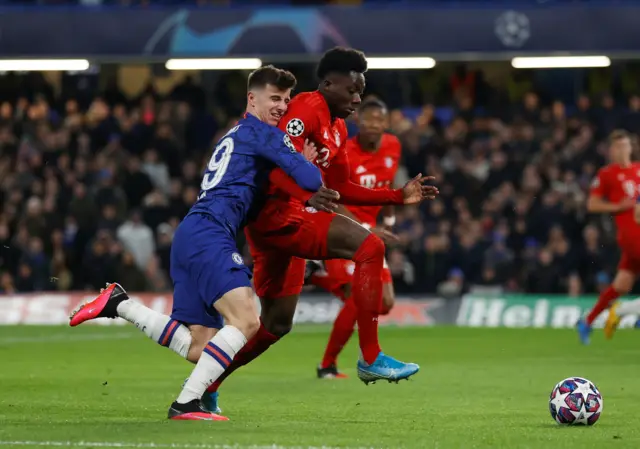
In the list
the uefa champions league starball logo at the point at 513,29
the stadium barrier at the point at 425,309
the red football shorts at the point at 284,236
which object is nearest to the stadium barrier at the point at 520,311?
the stadium barrier at the point at 425,309

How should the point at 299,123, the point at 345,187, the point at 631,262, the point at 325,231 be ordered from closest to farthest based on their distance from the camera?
1. the point at 325,231
2. the point at 299,123
3. the point at 345,187
4. the point at 631,262

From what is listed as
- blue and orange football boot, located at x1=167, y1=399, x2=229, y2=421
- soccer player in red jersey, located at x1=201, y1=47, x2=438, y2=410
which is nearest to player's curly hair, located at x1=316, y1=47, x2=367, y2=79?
soccer player in red jersey, located at x1=201, y1=47, x2=438, y2=410

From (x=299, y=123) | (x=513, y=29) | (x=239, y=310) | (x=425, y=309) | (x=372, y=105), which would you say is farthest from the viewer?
(x=513, y=29)

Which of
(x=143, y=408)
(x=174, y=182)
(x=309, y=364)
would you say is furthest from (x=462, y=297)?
(x=143, y=408)

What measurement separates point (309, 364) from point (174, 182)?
9721mm

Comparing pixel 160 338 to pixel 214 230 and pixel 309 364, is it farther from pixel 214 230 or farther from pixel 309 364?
pixel 309 364

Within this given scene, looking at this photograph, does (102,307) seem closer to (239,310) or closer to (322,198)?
(239,310)

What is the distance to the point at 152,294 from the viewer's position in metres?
22.5

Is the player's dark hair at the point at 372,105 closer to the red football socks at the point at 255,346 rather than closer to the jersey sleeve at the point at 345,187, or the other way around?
the jersey sleeve at the point at 345,187

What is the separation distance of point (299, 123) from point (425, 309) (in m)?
13.9

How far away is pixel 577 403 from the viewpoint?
8203 millimetres

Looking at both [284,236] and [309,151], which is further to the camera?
[309,151]

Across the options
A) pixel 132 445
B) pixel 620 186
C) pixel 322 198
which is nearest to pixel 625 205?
pixel 620 186

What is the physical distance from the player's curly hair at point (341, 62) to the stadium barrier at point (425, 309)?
1296 centimetres
